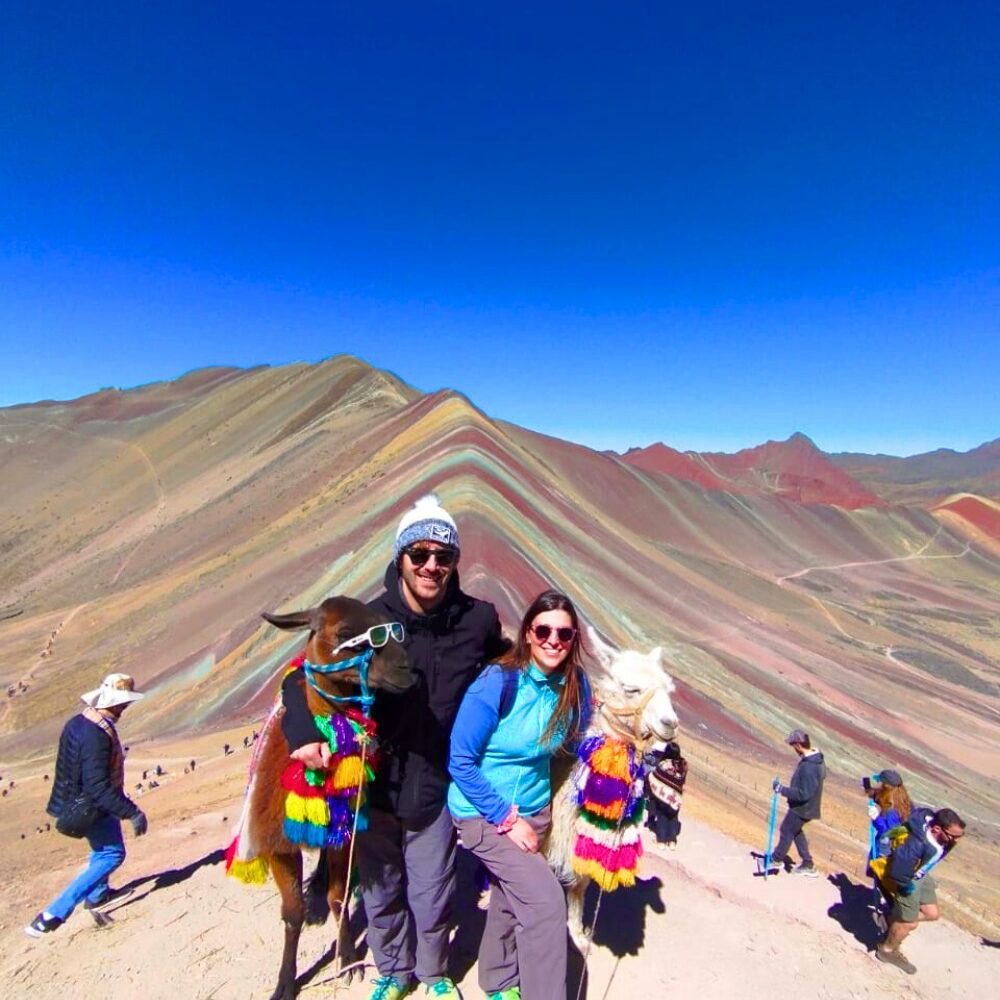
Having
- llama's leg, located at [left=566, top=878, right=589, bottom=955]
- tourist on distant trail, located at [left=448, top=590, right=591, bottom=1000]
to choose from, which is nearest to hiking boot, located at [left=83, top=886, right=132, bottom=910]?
tourist on distant trail, located at [left=448, top=590, right=591, bottom=1000]

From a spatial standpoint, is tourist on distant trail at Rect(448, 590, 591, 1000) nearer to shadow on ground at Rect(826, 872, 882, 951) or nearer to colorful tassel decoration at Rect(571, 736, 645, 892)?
colorful tassel decoration at Rect(571, 736, 645, 892)

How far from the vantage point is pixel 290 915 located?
2.93 metres

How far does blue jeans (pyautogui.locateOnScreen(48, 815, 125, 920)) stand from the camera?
361 centimetres

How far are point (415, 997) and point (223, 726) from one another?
282 inches

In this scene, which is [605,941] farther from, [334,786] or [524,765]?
[334,786]

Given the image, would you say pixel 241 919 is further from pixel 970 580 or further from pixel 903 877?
pixel 970 580

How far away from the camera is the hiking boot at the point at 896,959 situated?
4.00 meters

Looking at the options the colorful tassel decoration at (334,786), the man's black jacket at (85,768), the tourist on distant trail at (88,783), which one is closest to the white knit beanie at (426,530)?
the colorful tassel decoration at (334,786)

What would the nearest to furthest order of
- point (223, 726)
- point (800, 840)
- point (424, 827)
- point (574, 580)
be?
1. point (424, 827)
2. point (800, 840)
3. point (223, 726)
4. point (574, 580)

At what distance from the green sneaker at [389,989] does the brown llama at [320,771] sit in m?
0.29

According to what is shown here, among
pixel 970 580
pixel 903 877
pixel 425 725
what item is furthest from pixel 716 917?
pixel 970 580

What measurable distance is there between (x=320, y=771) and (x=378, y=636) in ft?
2.23

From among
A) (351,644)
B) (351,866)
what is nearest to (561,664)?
(351,644)

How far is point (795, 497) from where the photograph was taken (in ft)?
250
